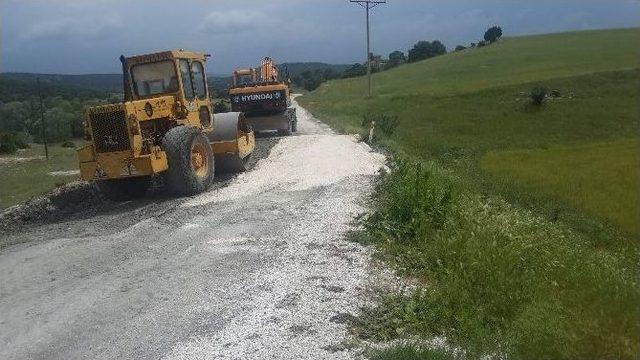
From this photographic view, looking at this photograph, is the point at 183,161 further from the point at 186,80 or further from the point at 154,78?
the point at 154,78

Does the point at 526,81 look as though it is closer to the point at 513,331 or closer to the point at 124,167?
the point at 124,167

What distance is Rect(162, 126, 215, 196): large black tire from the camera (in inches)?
478

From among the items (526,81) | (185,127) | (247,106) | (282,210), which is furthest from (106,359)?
(526,81)

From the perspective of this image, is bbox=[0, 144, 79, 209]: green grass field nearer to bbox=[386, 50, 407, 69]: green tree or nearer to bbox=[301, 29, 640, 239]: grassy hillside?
bbox=[301, 29, 640, 239]: grassy hillside

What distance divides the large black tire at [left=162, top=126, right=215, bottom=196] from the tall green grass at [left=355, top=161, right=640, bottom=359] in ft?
15.2

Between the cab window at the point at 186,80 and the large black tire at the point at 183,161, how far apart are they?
1.15 metres

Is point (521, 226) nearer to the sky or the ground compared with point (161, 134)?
nearer to the ground

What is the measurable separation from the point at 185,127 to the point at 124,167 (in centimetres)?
161

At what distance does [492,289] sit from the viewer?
629 centimetres

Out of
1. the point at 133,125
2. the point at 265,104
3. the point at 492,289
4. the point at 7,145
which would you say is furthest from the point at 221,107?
the point at 492,289

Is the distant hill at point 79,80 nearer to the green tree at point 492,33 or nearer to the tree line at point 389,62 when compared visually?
the tree line at point 389,62

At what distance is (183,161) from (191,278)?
17.5 feet

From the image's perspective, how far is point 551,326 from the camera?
517 centimetres

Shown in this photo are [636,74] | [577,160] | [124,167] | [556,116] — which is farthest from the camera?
[636,74]
